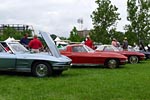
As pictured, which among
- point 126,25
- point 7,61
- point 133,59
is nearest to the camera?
point 7,61

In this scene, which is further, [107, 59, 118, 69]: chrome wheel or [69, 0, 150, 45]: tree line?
[69, 0, 150, 45]: tree line

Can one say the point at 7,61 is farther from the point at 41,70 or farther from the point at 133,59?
the point at 133,59

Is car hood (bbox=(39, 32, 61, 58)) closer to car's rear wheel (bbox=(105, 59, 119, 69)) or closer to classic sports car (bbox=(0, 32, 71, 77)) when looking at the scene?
classic sports car (bbox=(0, 32, 71, 77))

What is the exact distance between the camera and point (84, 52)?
1834cm

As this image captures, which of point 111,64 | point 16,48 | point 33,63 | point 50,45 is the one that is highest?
point 50,45

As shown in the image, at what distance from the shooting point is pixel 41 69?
547 inches

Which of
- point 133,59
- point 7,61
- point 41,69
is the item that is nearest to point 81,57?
point 41,69

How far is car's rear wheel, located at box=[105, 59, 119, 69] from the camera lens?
18656 mm

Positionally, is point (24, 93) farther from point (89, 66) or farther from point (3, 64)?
point (89, 66)

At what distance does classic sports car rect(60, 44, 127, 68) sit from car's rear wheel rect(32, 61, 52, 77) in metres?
4.36

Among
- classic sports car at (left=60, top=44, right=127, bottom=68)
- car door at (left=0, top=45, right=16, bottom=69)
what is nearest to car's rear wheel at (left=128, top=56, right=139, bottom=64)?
classic sports car at (left=60, top=44, right=127, bottom=68)

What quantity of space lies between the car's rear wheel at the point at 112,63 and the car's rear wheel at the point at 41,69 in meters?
5.38

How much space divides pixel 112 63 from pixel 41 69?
18.5ft

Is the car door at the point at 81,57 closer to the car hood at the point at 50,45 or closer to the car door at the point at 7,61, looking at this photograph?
the car hood at the point at 50,45
